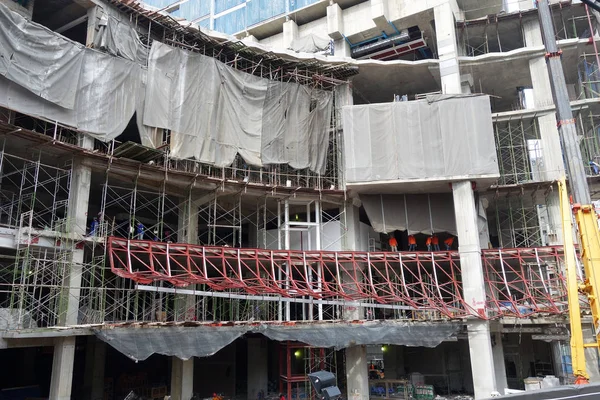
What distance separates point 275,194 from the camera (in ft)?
96.0

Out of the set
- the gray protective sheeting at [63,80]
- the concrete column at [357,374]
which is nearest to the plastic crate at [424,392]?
the concrete column at [357,374]

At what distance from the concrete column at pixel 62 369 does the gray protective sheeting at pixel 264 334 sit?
163 centimetres

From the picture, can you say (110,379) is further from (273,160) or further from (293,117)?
(293,117)

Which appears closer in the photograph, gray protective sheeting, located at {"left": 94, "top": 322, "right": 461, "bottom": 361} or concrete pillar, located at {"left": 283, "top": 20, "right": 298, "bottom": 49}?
gray protective sheeting, located at {"left": 94, "top": 322, "right": 461, "bottom": 361}

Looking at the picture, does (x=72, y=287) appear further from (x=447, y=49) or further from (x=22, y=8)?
(x=447, y=49)

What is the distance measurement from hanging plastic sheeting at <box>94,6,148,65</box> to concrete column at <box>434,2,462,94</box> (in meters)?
18.9

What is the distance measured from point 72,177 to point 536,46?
97.4 feet

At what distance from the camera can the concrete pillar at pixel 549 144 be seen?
1174 inches

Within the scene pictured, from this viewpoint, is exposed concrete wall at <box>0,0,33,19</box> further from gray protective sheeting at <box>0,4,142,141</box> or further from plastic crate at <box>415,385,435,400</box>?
plastic crate at <box>415,385,435,400</box>

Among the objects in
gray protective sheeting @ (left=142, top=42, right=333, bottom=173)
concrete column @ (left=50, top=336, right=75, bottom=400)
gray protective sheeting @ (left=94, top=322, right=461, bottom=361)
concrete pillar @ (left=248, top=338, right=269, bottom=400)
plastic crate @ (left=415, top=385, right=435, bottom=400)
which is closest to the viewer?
concrete column @ (left=50, top=336, right=75, bottom=400)

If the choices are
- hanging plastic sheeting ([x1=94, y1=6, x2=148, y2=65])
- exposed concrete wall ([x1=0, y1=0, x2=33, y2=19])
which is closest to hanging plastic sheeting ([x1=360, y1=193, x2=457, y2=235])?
hanging plastic sheeting ([x1=94, y1=6, x2=148, y2=65])

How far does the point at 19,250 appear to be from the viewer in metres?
19.8

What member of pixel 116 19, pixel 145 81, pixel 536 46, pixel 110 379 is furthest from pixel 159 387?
pixel 536 46

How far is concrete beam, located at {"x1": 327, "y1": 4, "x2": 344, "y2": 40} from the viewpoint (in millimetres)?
36844
